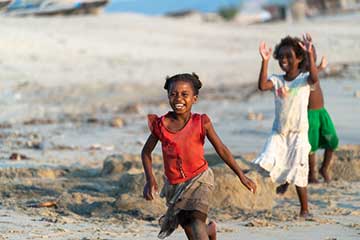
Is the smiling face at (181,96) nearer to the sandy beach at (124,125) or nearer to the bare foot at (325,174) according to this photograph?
the sandy beach at (124,125)

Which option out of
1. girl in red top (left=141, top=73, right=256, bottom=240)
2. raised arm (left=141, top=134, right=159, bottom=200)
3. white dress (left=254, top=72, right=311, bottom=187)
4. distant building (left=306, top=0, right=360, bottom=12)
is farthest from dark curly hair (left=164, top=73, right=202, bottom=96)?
distant building (left=306, top=0, right=360, bottom=12)

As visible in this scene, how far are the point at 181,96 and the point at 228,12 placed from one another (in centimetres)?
6596

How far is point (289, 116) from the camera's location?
25.0 feet

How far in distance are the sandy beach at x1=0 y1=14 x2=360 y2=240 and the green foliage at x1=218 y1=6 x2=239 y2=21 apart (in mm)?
33896

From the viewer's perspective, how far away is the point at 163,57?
28750 millimetres

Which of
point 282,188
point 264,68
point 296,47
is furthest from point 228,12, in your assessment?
point 264,68

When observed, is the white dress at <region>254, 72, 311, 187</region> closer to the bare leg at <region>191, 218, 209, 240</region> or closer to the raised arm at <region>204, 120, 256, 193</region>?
the raised arm at <region>204, 120, 256, 193</region>

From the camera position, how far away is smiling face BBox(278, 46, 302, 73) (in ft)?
25.1

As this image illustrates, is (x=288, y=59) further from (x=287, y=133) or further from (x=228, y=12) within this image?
(x=228, y=12)

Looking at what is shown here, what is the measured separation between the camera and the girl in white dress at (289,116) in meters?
7.50

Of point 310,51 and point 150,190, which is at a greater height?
point 310,51

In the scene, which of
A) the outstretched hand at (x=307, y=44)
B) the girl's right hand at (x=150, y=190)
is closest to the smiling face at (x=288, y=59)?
the outstretched hand at (x=307, y=44)

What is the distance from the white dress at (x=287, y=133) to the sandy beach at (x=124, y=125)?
300 millimetres

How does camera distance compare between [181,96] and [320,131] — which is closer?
[181,96]
